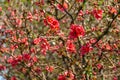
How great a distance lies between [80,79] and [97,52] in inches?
47.9

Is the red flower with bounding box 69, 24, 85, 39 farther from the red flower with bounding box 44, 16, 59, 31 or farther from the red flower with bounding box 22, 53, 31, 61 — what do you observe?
the red flower with bounding box 22, 53, 31, 61

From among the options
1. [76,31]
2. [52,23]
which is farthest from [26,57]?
A: [76,31]

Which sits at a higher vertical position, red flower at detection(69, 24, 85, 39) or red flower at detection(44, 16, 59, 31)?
red flower at detection(44, 16, 59, 31)

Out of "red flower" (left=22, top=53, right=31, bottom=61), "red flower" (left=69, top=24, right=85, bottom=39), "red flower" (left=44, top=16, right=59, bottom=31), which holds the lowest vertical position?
"red flower" (left=22, top=53, right=31, bottom=61)

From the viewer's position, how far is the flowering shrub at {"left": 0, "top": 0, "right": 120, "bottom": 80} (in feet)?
21.3

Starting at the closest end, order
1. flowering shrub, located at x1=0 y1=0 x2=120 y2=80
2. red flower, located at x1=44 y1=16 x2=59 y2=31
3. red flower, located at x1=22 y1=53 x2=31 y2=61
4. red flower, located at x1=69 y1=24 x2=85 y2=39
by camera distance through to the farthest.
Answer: red flower, located at x1=69 y1=24 x2=85 y2=39 → flowering shrub, located at x1=0 y1=0 x2=120 y2=80 → red flower, located at x1=44 y1=16 x2=59 y2=31 → red flower, located at x1=22 y1=53 x2=31 y2=61

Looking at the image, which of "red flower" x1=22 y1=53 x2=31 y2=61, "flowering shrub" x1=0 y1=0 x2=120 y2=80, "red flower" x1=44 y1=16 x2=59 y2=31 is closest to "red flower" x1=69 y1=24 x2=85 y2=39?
"flowering shrub" x1=0 y1=0 x2=120 y2=80

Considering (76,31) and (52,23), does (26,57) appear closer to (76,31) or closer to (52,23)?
(52,23)

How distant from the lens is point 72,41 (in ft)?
22.5

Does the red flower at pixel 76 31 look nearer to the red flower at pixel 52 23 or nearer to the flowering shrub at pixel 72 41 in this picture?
the flowering shrub at pixel 72 41

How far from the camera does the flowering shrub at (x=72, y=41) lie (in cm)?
648

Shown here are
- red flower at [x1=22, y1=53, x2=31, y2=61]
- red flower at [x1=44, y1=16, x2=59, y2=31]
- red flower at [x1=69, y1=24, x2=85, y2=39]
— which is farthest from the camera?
red flower at [x1=22, y1=53, x2=31, y2=61]

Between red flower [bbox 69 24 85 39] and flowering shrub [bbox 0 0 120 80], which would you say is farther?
flowering shrub [bbox 0 0 120 80]

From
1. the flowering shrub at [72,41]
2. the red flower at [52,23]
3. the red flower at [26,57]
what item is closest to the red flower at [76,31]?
the flowering shrub at [72,41]
